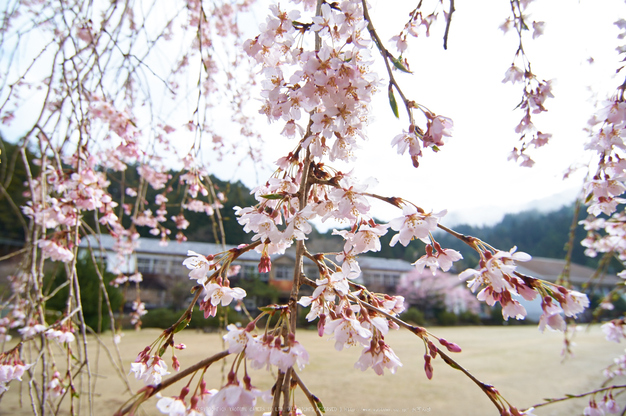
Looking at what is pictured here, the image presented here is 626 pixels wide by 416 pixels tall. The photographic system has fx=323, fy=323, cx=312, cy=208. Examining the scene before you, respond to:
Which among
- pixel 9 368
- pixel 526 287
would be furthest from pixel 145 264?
pixel 526 287

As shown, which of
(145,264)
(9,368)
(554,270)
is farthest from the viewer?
(554,270)

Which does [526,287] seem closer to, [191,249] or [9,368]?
[9,368]

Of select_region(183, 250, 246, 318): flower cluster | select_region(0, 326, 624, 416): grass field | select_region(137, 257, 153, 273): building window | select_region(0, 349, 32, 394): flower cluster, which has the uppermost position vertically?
select_region(183, 250, 246, 318): flower cluster

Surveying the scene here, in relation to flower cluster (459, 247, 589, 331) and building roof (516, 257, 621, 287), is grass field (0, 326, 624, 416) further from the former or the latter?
building roof (516, 257, 621, 287)

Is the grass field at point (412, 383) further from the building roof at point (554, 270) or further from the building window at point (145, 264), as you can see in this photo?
the building roof at point (554, 270)

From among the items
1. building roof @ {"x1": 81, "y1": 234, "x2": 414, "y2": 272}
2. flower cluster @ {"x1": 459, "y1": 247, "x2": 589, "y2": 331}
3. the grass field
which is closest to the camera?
flower cluster @ {"x1": 459, "y1": 247, "x2": 589, "y2": 331}

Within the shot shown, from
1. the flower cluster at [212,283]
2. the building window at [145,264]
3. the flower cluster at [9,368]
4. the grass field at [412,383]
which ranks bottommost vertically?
the grass field at [412,383]

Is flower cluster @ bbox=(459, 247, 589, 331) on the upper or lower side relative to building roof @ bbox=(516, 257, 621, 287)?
upper

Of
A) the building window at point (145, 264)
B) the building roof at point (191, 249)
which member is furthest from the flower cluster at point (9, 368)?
the building window at point (145, 264)

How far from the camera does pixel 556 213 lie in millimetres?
8523

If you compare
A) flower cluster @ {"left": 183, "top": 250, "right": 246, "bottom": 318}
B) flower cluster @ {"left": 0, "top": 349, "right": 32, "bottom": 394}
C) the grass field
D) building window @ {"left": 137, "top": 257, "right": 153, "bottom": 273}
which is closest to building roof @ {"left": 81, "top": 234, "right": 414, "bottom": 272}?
building window @ {"left": 137, "top": 257, "right": 153, "bottom": 273}

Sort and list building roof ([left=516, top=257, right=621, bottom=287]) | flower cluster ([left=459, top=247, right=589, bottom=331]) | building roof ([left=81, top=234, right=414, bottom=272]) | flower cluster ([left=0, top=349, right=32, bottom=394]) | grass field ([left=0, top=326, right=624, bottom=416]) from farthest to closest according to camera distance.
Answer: building roof ([left=516, top=257, right=621, bottom=287]), building roof ([left=81, top=234, right=414, bottom=272]), grass field ([left=0, top=326, right=624, bottom=416]), flower cluster ([left=0, top=349, right=32, bottom=394]), flower cluster ([left=459, top=247, right=589, bottom=331])

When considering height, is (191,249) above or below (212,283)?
below

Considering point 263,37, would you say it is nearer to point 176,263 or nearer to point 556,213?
point 176,263
